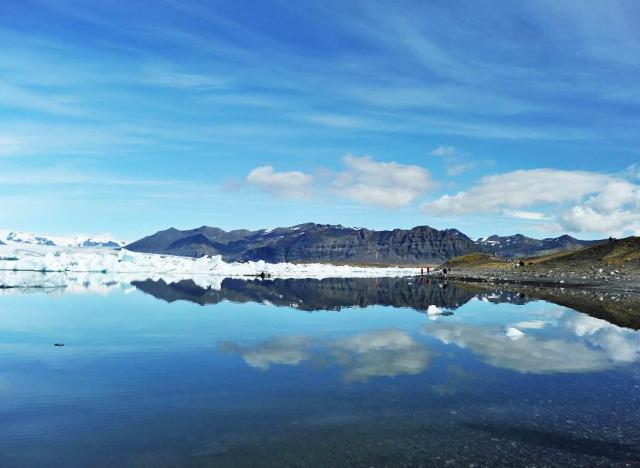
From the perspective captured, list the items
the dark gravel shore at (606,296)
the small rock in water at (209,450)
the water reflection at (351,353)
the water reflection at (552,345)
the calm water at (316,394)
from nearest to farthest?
the small rock in water at (209,450), the calm water at (316,394), the water reflection at (351,353), the water reflection at (552,345), the dark gravel shore at (606,296)

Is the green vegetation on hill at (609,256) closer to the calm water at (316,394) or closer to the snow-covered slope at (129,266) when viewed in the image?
the snow-covered slope at (129,266)

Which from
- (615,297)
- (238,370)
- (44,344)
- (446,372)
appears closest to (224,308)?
(44,344)

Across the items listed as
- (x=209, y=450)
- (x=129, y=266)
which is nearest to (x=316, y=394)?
(x=209, y=450)

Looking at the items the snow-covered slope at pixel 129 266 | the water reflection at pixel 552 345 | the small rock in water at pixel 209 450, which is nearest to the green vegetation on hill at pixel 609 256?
the snow-covered slope at pixel 129 266

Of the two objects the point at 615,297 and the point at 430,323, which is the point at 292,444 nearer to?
the point at 430,323

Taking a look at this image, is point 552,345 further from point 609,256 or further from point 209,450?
point 609,256

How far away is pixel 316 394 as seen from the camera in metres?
14.6

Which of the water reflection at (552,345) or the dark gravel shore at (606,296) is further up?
the dark gravel shore at (606,296)

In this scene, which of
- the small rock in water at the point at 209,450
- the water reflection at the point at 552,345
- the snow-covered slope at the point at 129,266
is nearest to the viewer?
the small rock in water at the point at 209,450

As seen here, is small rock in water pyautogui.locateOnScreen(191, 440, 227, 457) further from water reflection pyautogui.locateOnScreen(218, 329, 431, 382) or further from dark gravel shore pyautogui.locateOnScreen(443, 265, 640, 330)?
dark gravel shore pyautogui.locateOnScreen(443, 265, 640, 330)

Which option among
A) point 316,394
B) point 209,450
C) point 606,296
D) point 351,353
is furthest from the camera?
point 606,296

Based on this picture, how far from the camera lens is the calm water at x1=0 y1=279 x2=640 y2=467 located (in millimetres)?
10344

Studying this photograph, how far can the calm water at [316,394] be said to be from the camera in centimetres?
1034

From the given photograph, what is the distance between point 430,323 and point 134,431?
22.3 meters
